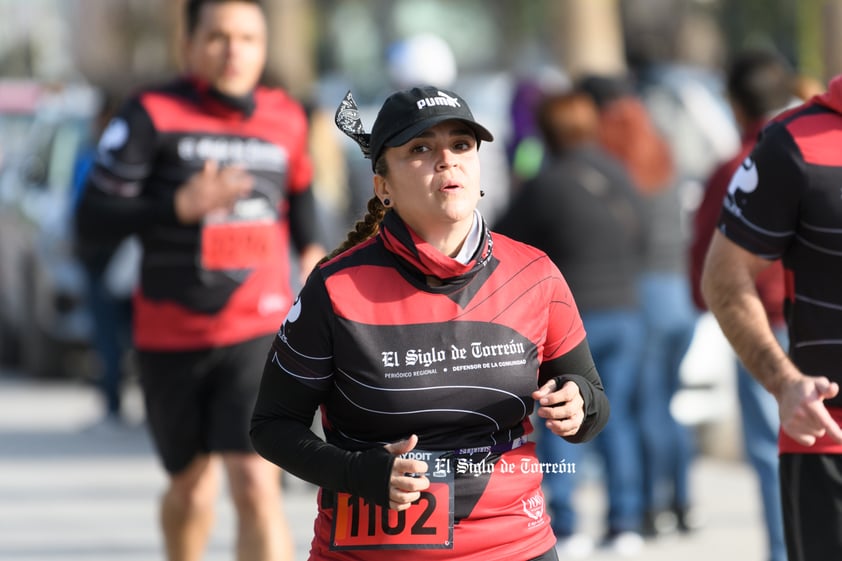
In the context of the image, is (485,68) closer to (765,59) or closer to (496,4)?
(496,4)

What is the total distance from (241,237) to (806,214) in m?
2.65

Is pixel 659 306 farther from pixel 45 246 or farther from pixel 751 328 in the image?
pixel 45 246

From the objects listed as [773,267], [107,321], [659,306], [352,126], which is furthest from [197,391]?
[107,321]

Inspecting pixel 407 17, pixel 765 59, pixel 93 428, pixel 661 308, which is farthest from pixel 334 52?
pixel 765 59

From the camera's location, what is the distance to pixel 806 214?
4.74 m

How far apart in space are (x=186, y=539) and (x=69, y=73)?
122 feet

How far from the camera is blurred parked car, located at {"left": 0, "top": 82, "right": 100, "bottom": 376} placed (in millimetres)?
15016

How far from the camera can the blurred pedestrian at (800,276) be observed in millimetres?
4699

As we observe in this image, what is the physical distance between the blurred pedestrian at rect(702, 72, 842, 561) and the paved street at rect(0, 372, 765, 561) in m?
4.05

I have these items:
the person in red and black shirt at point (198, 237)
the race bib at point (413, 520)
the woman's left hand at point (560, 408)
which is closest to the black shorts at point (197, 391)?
the person in red and black shirt at point (198, 237)

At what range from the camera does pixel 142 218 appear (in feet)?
22.2

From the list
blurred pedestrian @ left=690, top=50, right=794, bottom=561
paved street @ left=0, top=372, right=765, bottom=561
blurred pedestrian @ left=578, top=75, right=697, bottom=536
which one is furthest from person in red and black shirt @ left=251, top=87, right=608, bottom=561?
blurred pedestrian @ left=578, top=75, right=697, bottom=536

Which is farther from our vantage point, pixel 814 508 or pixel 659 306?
pixel 659 306

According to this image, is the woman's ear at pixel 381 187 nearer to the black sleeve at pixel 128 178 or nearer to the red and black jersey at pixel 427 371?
the red and black jersey at pixel 427 371
